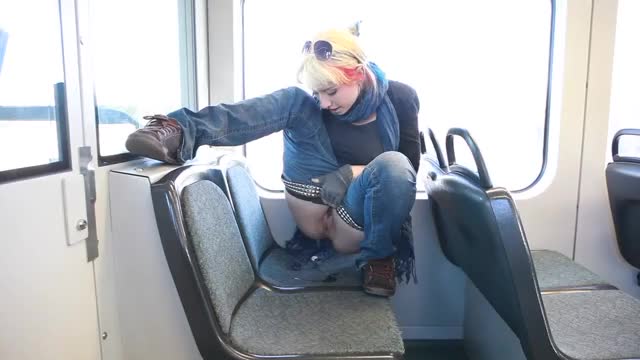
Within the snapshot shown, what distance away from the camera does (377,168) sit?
1.40m

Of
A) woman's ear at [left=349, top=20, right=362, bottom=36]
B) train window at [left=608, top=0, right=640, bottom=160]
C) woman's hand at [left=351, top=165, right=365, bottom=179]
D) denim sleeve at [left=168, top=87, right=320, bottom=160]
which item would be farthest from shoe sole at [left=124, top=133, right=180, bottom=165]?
train window at [left=608, top=0, right=640, bottom=160]

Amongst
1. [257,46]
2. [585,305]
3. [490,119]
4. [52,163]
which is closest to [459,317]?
[585,305]

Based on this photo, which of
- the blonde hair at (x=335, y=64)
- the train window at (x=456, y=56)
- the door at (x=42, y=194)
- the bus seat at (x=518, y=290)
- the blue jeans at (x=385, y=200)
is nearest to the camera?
the door at (x=42, y=194)

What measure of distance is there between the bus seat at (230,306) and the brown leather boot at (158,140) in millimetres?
65

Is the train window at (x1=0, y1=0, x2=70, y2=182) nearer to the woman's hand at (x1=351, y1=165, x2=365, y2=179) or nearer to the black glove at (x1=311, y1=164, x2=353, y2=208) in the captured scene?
the black glove at (x1=311, y1=164, x2=353, y2=208)

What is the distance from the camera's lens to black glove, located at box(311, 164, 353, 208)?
158cm

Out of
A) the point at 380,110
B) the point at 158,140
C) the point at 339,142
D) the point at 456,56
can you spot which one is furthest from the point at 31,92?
the point at 456,56

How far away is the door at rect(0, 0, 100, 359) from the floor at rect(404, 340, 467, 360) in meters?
1.35

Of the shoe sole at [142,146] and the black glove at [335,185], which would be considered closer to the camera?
the shoe sole at [142,146]

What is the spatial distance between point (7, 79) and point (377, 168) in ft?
3.07

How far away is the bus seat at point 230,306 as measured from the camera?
1128mm

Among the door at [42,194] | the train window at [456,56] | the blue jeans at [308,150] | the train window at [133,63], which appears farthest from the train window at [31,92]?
the train window at [456,56]

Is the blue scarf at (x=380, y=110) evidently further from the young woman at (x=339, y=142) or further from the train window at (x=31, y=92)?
the train window at (x=31, y=92)

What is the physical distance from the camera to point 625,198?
1.90m
